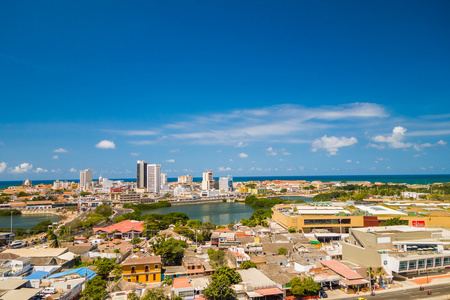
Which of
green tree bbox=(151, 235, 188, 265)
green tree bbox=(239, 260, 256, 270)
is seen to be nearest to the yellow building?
green tree bbox=(151, 235, 188, 265)

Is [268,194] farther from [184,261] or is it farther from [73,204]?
[184,261]

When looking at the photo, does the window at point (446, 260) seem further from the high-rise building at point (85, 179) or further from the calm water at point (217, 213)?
the high-rise building at point (85, 179)

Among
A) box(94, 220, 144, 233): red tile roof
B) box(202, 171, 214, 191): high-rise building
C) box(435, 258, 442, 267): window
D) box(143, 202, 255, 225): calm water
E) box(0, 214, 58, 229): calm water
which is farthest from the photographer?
box(202, 171, 214, 191): high-rise building

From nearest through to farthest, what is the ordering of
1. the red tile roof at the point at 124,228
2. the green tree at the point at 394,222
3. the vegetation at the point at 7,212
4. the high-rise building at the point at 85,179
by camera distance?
the green tree at the point at 394,222 < the red tile roof at the point at 124,228 < the vegetation at the point at 7,212 < the high-rise building at the point at 85,179

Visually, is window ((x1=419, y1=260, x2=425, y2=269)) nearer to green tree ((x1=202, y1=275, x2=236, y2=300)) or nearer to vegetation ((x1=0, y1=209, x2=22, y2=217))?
green tree ((x1=202, y1=275, x2=236, y2=300))

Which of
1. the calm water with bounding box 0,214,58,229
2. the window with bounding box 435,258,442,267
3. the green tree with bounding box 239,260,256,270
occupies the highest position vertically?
the green tree with bounding box 239,260,256,270

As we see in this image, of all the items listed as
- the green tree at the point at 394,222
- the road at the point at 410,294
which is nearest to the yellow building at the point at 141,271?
the road at the point at 410,294

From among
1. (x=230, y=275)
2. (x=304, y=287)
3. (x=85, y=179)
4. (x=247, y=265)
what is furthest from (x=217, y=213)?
(x=85, y=179)
